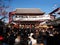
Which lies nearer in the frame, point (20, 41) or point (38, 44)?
point (20, 41)

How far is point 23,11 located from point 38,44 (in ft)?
160

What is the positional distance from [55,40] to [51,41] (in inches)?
11.2

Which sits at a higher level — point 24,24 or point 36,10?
point 36,10

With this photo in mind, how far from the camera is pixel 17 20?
53.6 meters

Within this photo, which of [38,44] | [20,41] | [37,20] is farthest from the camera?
[37,20]

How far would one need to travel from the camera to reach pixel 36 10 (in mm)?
62656

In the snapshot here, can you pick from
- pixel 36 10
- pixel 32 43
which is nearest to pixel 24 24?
pixel 36 10

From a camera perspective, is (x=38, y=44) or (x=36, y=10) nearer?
(x=38, y=44)

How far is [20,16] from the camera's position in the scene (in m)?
59.8

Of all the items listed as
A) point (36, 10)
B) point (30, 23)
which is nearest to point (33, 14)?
point (36, 10)

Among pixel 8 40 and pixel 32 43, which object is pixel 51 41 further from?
pixel 8 40

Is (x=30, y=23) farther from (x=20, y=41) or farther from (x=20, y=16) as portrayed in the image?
(x=20, y=41)

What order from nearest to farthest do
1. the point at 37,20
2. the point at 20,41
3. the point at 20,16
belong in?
the point at 20,41 → the point at 37,20 → the point at 20,16

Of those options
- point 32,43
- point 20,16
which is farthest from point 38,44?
point 20,16
